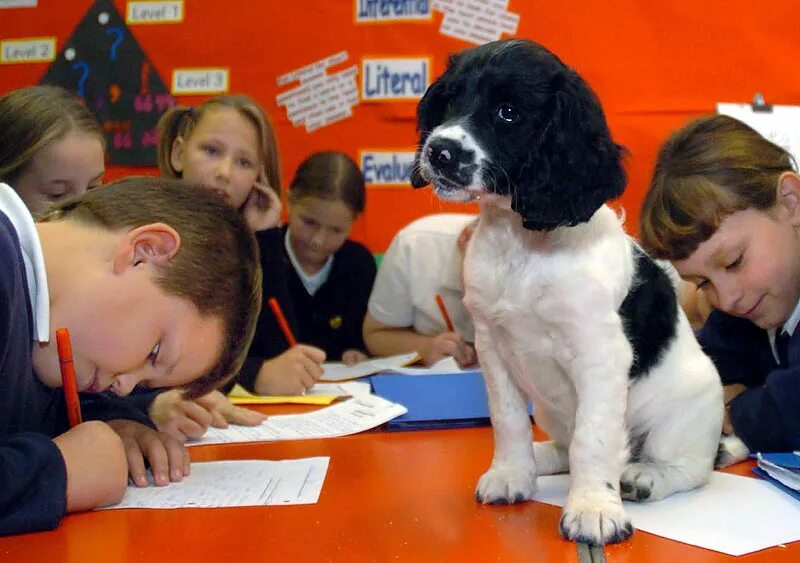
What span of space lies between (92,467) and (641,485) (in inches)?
22.6

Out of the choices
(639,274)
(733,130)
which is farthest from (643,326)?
(733,130)

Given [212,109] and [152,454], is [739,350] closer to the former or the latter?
[152,454]

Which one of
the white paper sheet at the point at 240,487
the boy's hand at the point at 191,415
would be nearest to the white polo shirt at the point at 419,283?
the boy's hand at the point at 191,415

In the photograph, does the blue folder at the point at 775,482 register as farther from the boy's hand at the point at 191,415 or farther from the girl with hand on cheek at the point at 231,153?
the girl with hand on cheek at the point at 231,153

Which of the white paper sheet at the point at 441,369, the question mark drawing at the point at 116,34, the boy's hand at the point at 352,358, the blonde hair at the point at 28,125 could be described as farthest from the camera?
the question mark drawing at the point at 116,34

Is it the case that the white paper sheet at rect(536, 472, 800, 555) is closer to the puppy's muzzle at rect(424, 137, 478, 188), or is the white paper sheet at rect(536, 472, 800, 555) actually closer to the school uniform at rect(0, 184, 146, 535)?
the puppy's muzzle at rect(424, 137, 478, 188)

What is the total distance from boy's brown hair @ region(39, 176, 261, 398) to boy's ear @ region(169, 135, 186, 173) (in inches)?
40.9

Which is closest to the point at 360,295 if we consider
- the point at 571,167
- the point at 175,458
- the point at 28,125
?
the point at 28,125

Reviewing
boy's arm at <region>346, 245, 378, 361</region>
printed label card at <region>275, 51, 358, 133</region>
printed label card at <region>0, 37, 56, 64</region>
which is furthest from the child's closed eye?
printed label card at <region>0, 37, 56, 64</region>

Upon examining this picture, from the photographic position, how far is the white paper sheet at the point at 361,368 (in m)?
1.79

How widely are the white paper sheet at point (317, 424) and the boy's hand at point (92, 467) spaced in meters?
0.30

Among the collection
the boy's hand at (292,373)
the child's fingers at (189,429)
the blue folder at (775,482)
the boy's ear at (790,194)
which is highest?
the boy's ear at (790,194)

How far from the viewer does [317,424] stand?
4.21ft

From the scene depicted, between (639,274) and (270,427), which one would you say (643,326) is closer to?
(639,274)
